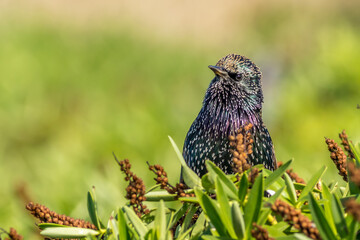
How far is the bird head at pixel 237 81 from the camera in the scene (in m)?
3.24

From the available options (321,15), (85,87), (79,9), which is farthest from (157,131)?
(79,9)

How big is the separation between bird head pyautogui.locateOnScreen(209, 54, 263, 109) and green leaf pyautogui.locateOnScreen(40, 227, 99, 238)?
1.55 metres

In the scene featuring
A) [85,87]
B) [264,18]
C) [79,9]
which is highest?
[79,9]

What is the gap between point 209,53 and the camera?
1098 centimetres

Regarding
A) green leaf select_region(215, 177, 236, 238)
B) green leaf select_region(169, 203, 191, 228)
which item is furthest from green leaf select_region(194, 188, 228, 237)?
green leaf select_region(169, 203, 191, 228)

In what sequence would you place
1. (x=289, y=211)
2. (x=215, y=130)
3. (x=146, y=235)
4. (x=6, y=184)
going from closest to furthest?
(x=289, y=211)
(x=146, y=235)
(x=215, y=130)
(x=6, y=184)

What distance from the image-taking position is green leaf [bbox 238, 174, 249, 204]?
1.59m

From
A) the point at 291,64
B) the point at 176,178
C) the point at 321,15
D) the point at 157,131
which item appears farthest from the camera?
the point at 321,15

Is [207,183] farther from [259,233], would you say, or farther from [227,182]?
[259,233]

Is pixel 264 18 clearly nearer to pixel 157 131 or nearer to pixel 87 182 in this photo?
pixel 157 131

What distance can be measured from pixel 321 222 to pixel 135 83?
801 centimetres

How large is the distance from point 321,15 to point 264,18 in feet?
4.64

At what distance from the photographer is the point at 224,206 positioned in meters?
1.56

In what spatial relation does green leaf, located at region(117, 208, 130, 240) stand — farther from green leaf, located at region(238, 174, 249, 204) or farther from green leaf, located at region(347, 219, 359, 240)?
green leaf, located at region(347, 219, 359, 240)
